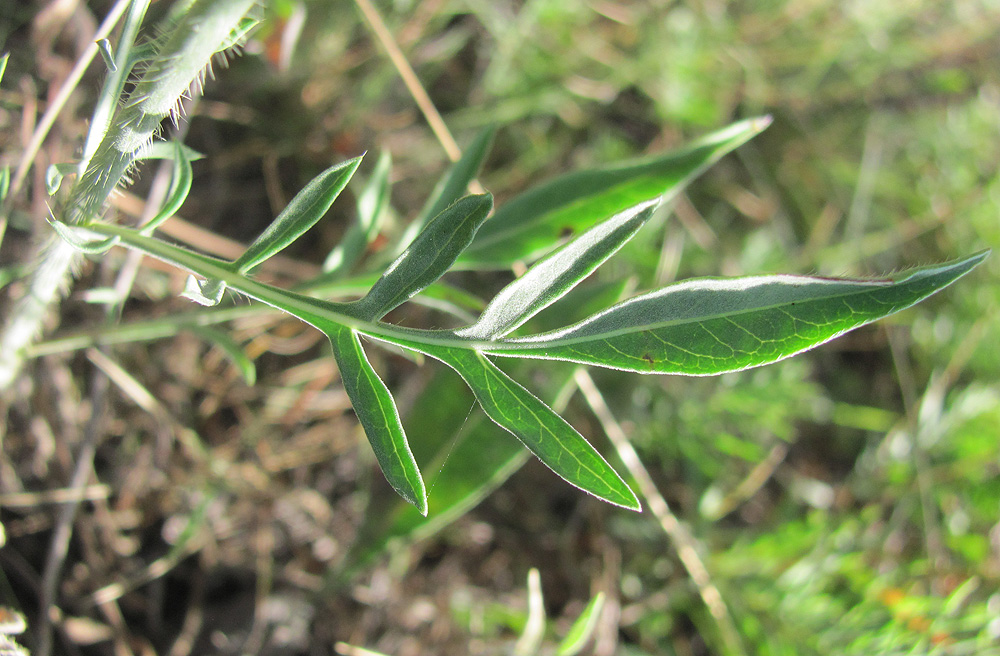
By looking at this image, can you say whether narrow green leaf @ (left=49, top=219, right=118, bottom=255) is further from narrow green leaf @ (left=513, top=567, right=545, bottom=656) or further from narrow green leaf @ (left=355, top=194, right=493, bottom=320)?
narrow green leaf @ (left=513, top=567, right=545, bottom=656)

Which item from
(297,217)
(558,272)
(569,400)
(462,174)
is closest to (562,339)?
(558,272)

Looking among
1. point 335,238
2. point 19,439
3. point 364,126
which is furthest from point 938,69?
point 19,439

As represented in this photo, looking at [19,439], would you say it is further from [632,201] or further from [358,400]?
[632,201]

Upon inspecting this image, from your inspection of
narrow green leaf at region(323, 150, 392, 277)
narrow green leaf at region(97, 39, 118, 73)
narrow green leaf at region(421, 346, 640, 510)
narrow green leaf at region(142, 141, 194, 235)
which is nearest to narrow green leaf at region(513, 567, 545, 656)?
narrow green leaf at region(421, 346, 640, 510)

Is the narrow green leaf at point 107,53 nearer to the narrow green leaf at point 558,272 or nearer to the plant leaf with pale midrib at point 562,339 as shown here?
the plant leaf with pale midrib at point 562,339

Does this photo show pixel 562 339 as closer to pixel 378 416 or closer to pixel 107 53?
pixel 378 416
